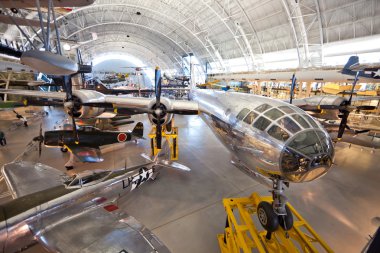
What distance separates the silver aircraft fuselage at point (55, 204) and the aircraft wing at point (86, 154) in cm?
173

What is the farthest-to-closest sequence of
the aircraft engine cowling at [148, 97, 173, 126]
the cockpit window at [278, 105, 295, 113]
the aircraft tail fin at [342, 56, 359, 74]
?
the aircraft tail fin at [342, 56, 359, 74] < the aircraft engine cowling at [148, 97, 173, 126] < the cockpit window at [278, 105, 295, 113]

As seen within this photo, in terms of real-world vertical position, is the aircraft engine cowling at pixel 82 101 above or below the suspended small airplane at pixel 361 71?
below

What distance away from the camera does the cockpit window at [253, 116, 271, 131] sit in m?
4.02

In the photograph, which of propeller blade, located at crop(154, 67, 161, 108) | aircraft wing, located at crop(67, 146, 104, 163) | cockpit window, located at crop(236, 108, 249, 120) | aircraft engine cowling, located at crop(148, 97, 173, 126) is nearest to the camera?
cockpit window, located at crop(236, 108, 249, 120)

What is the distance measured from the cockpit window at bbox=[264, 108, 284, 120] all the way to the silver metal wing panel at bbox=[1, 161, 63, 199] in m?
6.77

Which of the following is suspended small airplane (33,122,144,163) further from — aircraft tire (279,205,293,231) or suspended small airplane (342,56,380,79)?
suspended small airplane (342,56,380,79)

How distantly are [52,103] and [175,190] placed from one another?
23.1 ft

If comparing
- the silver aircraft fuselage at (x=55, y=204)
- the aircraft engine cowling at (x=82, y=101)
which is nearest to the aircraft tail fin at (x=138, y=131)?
the aircraft engine cowling at (x=82, y=101)

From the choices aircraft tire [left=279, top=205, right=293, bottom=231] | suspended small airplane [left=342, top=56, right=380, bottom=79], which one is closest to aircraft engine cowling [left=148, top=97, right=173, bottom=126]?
aircraft tire [left=279, top=205, right=293, bottom=231]

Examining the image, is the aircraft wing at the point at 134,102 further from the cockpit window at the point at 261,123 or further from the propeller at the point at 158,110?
the cockpit window at the point at 261,123

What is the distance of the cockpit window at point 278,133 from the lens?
361 centimetres

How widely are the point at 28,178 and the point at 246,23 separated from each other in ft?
96.4

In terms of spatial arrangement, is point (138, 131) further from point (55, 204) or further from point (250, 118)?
point (250, 118)

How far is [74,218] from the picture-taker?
4.56 meters
